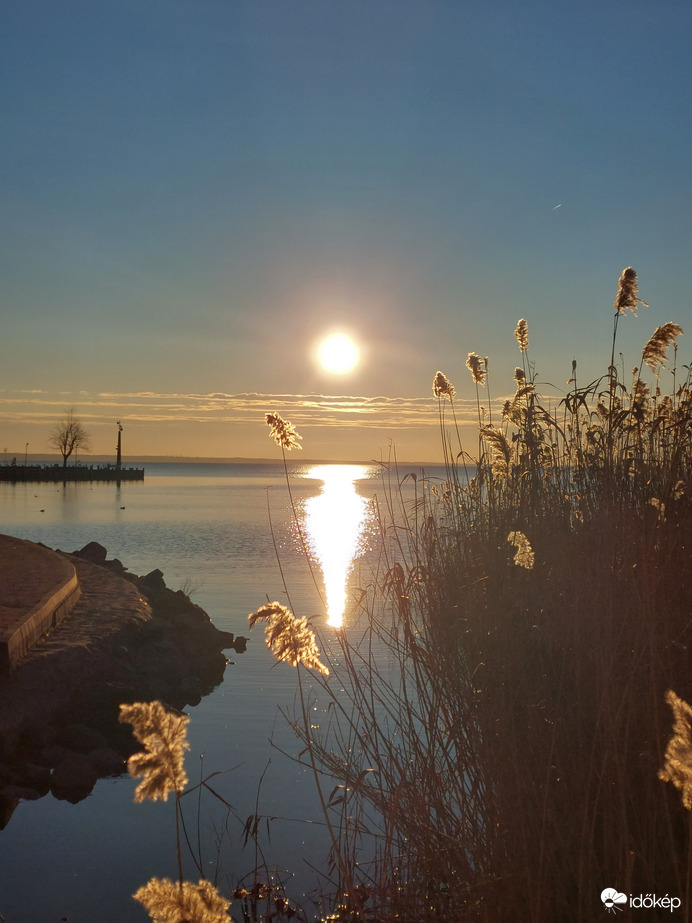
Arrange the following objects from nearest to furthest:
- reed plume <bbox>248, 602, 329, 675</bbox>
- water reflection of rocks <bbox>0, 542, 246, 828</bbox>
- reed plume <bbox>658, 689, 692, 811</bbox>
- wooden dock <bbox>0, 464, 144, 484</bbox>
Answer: reed plume <bbox>658, 689, 692, 811</bbox>, reed plume <bbox>248, 602, 329, 675</bbox>, water reflection of rocks <bbox>0, 542, 246, 828</bbox>, wooden dock <bbox>0, 464, 144, 484</bbox>

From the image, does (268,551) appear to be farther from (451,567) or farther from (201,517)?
(451,567)

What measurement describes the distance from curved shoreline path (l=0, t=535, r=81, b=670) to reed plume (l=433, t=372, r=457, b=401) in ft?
14.1

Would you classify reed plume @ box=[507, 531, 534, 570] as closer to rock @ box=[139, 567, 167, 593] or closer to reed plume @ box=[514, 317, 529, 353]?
reed plume @ box=[514, 317, 529, 353]

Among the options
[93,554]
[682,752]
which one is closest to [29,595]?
[93,554]

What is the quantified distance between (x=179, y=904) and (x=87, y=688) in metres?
6.96

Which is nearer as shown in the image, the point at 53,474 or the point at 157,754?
the point at 157,754

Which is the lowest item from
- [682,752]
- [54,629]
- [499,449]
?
[54,629]

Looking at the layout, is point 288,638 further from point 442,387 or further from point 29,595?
point 29,595

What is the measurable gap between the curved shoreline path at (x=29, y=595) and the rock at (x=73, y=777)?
995 millimetres

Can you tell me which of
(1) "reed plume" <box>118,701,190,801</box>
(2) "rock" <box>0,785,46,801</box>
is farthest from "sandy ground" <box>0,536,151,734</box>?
(1) "reed plume" <box>118,701,190,801</box>

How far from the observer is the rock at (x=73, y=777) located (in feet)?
22.1

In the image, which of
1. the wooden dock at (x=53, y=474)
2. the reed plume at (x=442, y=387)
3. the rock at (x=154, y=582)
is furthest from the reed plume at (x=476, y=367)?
the wooden dock at (x=53, y=474)

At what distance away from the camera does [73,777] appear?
6855 millimetres

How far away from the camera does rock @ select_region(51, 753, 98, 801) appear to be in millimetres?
6730
